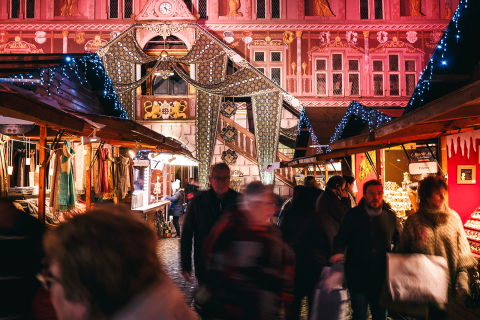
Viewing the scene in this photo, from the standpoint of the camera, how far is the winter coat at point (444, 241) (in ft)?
9.46

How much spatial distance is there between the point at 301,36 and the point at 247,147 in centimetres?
615

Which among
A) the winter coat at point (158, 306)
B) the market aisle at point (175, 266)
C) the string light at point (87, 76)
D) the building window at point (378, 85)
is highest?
the building window at point (378, 85)

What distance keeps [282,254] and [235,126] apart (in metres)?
13.5

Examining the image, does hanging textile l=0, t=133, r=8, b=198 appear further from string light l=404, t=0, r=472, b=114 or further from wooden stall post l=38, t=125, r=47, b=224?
string light l=404, t=0, r=472, b=114

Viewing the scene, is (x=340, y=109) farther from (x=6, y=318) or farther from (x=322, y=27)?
(x=6, y=318)

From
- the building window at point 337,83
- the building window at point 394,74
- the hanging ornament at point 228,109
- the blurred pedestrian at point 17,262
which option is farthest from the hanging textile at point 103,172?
the building window at point 394,74

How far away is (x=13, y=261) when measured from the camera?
270 centimetres

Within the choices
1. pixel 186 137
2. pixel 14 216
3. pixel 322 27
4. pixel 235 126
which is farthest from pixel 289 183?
pixel 14 216

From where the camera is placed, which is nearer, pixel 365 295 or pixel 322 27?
pixel 365 295

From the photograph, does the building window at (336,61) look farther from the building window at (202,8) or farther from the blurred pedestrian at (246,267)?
the blurred pedestrian at (246,267)

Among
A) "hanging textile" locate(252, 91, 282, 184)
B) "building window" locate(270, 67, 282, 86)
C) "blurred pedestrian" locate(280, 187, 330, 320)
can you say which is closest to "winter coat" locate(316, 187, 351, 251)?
"blurred pedestrian" locate(280, 187, 330, 320)

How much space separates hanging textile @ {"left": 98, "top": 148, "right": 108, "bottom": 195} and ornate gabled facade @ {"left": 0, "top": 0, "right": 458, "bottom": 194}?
9.25 metres

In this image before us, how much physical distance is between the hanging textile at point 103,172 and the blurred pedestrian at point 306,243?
5941 mm

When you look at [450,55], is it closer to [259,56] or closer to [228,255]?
[228,255]
